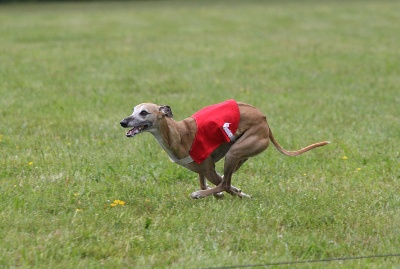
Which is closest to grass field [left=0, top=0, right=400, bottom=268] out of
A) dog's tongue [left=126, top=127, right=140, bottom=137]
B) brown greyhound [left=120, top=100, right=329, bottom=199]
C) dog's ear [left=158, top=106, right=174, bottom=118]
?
brown greyhound [left=120, top=100, right=329, bottom=199]

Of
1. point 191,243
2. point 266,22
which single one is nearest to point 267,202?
point 191,243

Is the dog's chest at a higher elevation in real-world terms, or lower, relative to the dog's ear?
lower

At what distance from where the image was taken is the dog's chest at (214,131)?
704 cm

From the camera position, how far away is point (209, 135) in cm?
707

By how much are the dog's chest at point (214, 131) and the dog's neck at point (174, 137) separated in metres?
0.07

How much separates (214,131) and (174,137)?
36cm

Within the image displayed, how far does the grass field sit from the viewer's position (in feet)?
19.4

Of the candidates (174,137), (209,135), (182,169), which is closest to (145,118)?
(174,137)

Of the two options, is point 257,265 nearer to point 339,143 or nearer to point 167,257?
point 167,257

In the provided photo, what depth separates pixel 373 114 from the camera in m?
11.4

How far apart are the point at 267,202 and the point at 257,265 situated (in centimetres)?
168

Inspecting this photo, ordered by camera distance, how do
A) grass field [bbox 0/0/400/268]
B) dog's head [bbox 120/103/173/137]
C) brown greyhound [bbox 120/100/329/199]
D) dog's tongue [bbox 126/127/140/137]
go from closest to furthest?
grass field [bbox 0/0/400/268], dog's tongue [bbox 126/127/140/137], dog's head [bbox 120/103/173/137], brown greyhound [bbox 120/100/329/199]

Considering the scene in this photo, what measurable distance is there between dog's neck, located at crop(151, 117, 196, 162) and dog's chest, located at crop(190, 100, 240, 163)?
68 millimetres

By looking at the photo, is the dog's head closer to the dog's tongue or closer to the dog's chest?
the dog's tongue
